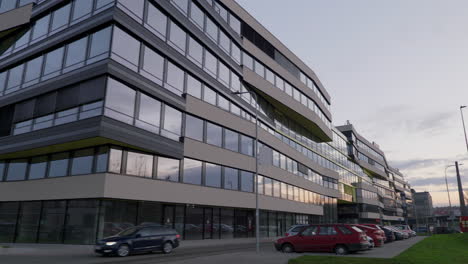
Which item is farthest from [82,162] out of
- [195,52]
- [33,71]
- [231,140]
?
[231,140]

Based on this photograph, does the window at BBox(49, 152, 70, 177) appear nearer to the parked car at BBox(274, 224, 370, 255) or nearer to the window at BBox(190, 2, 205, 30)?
the parked car at BBox(274, 224, 370, 255)

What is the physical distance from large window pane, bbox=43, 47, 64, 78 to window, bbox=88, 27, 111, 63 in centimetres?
315

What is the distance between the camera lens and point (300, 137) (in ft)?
167

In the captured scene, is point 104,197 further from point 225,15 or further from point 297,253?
point 225,15

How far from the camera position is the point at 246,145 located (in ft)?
116

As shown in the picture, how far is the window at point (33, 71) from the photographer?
85.4 ft

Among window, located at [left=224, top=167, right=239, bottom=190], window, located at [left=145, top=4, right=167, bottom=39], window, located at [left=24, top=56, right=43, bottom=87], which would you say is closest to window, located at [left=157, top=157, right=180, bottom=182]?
window, located at [left=224, top=167, right=239, bottom=190]

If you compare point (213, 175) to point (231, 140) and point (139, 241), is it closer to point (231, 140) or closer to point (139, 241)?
point (231, 140)

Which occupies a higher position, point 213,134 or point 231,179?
point 213,134

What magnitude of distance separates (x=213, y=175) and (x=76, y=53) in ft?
44.7

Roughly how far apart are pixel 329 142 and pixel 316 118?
1437 centimetres

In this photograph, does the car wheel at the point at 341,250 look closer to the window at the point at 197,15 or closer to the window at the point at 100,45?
the window at the point at 100,45

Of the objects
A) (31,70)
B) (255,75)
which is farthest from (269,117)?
(31,70)

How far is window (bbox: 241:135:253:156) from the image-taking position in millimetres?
34825
